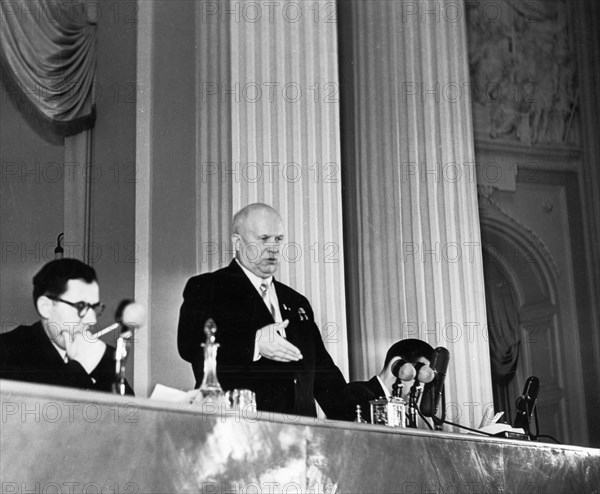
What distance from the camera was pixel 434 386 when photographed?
488 centimetres

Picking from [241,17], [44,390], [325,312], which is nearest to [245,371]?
[325,312]

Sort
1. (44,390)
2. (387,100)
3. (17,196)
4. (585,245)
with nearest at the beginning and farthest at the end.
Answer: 1. (44,390)
2. (17,196)
3. (387,100)
4. (585,245)

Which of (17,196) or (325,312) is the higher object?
(17,196)

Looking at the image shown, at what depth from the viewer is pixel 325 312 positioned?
16.7 feet

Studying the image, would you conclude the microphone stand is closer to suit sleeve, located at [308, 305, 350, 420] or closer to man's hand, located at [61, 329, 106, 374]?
man's hand, located at [61, 329, 106, 374]

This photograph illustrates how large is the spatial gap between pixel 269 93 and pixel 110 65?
0.84 metres

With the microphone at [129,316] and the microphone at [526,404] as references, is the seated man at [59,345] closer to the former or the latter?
the microphone at [129,316]

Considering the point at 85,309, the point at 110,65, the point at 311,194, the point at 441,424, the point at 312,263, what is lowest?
the point at 441,424

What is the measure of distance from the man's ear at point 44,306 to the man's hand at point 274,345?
93 cm

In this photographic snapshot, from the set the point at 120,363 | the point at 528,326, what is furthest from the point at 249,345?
the point at 528,326

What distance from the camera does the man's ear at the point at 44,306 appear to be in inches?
159

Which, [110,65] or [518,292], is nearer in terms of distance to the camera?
[110,65]

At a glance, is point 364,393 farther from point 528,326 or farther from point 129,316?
point 528,326

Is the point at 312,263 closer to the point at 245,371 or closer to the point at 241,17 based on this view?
the point at 245,371
